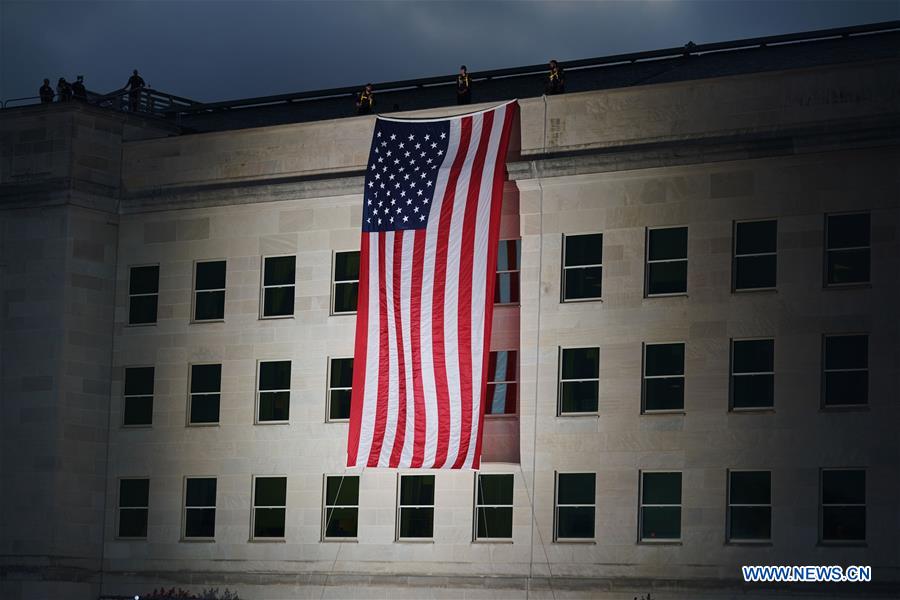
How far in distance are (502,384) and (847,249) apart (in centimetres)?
1157

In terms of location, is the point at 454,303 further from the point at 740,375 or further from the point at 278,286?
the point at 740,375

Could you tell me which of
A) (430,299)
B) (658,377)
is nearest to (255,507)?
(430,299)

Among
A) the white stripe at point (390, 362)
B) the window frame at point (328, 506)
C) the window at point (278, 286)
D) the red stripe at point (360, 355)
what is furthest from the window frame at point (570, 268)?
the window at point (278, 286)

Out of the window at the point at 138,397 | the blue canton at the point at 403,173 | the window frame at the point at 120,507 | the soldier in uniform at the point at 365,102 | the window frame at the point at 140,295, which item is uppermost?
the soldier in uniform at the point at 365,102

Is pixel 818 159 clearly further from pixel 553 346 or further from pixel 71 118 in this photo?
pixel 71 118

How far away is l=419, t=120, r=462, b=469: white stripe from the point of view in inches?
2274

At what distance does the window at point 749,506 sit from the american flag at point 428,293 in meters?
7.59

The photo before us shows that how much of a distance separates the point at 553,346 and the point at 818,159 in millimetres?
9823

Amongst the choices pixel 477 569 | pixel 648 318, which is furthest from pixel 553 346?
pixel 477 569

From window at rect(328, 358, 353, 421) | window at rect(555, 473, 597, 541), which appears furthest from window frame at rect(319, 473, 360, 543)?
window at rect(555, 473, 597, 541)

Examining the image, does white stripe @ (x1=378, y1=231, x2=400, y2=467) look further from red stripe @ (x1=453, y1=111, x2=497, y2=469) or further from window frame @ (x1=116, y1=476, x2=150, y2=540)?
window frame @ (x1=116, y1=476, x2=150, y2=540)

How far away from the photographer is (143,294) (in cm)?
6606

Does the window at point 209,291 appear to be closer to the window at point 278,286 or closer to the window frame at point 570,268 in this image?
the window at point 278,286

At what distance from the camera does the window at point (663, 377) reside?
56.8m
